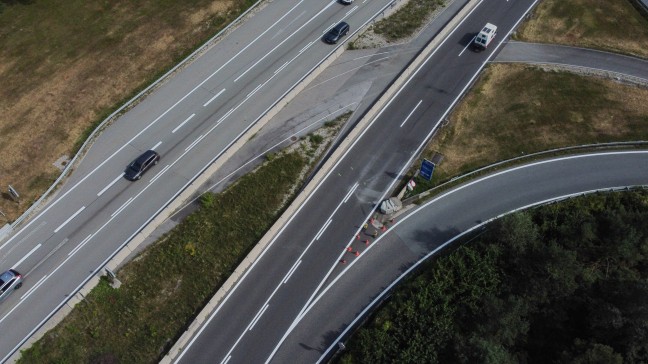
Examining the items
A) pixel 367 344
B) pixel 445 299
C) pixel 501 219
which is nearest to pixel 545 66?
pixel 501 219

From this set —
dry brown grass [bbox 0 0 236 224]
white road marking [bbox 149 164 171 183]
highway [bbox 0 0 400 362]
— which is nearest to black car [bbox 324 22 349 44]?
highway [bbox 0 0 400 362]

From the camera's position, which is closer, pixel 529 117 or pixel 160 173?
pixel 160 173

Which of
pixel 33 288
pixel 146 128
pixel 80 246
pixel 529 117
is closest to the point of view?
pixel 33 288

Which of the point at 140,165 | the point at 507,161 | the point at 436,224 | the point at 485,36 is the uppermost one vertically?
the point at 140,165

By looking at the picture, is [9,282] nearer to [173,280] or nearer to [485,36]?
[173,280]

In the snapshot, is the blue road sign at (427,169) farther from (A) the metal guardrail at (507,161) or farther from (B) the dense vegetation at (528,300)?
(B) the dense vegetation at (528,300)

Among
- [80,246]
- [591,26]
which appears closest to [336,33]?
[591,26]
